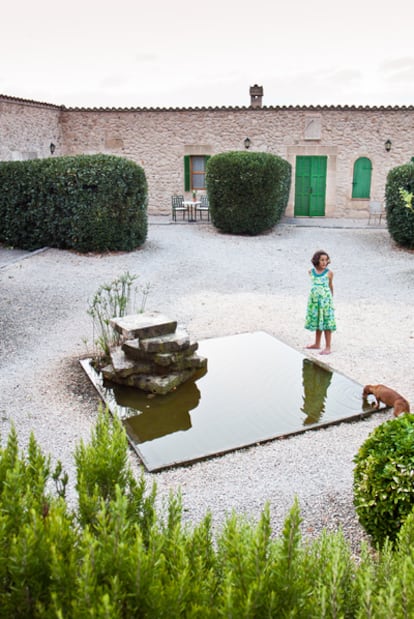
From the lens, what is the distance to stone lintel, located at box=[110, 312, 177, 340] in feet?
19.7

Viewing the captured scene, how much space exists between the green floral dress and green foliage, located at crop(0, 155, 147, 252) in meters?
6.68

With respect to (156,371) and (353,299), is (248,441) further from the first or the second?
(353,299)

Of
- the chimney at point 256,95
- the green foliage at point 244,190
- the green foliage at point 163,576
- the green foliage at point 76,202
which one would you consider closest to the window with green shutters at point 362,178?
the chimney at point 256,95

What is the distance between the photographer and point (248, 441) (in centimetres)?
478

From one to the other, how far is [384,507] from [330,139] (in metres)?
17.1

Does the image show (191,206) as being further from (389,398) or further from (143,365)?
(389,398)

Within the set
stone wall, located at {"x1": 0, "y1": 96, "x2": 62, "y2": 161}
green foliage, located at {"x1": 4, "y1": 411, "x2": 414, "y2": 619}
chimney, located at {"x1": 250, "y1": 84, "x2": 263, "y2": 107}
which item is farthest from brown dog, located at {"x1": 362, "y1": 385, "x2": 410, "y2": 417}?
chimney, located at {"x1": 250, "y1": 84, "x2": 263, "y2": 107}

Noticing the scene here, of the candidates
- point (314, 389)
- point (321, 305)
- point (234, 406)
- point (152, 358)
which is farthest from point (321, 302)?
point (152, 358)

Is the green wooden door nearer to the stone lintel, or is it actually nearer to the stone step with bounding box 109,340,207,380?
the stone lintel

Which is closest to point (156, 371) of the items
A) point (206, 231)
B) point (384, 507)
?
point (384, 507)

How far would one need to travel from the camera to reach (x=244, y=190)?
14672mm

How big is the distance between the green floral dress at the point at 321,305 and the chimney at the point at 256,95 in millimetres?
13748

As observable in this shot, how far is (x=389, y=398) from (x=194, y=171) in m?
15.9

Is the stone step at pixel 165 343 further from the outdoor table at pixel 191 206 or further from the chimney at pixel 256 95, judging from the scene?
the chimney at pixel 256 95
